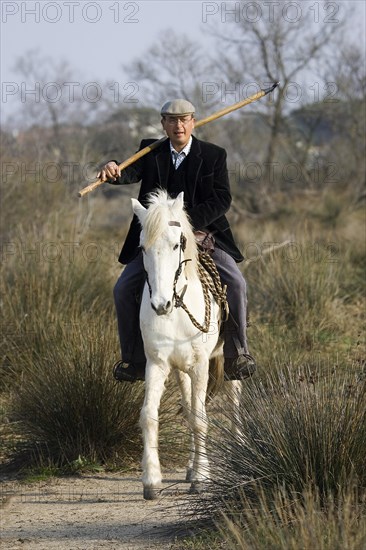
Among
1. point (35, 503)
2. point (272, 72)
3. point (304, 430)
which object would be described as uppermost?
point (272, 72)

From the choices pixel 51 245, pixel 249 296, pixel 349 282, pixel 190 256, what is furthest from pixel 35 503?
pixel 349 282

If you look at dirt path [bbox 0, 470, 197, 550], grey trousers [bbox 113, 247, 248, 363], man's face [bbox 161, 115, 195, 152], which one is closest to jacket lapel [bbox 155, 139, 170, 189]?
man's face [bbox 161, 115, 195, 152]

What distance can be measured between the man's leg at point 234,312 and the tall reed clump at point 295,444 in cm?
165

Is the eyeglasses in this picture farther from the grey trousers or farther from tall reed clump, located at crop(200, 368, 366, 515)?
tall reed clump, located at crop(200, 368, 366, 515)

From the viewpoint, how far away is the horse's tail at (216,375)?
24.3 ft

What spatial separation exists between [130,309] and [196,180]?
1.04 meters

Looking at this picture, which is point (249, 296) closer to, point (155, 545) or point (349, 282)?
point (349, 282)

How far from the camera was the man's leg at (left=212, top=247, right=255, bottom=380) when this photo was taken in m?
7.31

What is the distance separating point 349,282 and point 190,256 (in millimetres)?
8004

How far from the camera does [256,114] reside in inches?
999

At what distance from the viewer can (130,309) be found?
7.09 meters

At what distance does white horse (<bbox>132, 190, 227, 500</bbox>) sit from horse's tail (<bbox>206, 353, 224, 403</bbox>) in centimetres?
41

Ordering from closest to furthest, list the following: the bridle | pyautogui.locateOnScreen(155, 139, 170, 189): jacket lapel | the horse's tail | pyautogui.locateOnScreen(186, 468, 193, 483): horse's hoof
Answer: the bridle
pyautogui.locateOnScreen(186, 468, 193, 483): horse's hoof
pyautogui.locateOnScreen(155, 139, 170, 189): jacket lapel
the horse's tail

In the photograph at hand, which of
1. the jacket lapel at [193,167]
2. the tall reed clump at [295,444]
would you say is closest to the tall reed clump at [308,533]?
the tall reed clump at [295,444]
